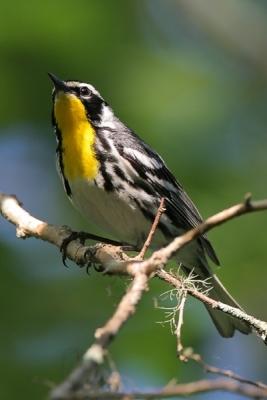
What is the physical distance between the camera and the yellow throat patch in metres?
4.56

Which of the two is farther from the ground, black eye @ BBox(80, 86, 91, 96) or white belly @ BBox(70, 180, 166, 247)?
black eye @ BBox(80, 86, 91, 96)

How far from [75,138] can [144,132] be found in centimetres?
150

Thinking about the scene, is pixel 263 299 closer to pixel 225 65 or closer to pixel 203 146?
pixel 203 146

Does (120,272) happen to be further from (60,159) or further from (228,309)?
(60,159)

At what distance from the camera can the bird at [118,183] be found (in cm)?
456

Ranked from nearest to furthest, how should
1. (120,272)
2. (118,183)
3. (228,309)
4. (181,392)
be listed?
1. (181,392)
2. (120,272)
3. (228,309)
4. (118,183)

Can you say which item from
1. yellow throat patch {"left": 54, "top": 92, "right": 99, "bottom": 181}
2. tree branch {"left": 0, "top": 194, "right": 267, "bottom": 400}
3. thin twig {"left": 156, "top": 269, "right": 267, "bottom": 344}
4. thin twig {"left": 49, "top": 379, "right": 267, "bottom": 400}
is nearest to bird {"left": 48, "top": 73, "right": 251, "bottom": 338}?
yellow throat patch {"left": 54, "top": 92, "right": 99, "bottom": 181}

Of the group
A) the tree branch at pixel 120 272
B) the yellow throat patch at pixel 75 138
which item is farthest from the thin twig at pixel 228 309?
the yellow throat patch at pixel 75 138

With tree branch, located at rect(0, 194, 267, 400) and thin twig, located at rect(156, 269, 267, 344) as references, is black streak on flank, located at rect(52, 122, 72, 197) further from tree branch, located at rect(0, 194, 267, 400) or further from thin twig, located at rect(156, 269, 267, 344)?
thin twig, located at rect(156, 269, 267, 344)

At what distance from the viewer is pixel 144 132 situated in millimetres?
6191

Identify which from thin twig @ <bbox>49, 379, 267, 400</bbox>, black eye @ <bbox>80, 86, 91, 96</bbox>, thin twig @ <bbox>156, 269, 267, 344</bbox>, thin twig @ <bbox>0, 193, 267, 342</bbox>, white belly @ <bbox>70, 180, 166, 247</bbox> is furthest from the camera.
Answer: black eye @ <bbox>80, 86, 91, 96</bbox>

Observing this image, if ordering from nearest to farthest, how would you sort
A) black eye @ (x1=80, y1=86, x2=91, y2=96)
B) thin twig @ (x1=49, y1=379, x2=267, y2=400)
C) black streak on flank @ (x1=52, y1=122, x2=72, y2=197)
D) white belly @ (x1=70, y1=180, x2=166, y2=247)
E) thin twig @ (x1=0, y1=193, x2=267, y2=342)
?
thin twig @ (x1=49, y1=379, x2=267, y2=400)
thin twig @ (x1=0, y1=193, x2=267, y2=342)
white belly @ (x1=70, y1=180, x2=166, y2=247)
black streak on flank @ (x1=52, y1=122, x2=72, y2=197)
black eye @ (x1=80, y1=86, x2=91, y2=96)

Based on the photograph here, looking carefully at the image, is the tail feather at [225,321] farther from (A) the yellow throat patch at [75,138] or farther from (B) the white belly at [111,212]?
(A) the yellow throat patch at [75,138]

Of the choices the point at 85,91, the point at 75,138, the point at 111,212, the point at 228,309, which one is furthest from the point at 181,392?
the point at 85,91
